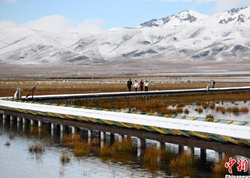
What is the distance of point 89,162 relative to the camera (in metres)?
18.9

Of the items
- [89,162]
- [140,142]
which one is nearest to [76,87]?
[140,142]

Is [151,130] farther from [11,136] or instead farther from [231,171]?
[11,136]

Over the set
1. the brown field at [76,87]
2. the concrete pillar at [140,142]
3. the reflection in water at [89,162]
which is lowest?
the reflection in water at [89,162]

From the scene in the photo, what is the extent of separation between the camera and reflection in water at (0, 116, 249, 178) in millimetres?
17312

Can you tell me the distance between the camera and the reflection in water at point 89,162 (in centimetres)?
1731

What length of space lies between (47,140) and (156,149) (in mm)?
6606

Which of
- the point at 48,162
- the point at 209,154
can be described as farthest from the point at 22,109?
the point at 209,154

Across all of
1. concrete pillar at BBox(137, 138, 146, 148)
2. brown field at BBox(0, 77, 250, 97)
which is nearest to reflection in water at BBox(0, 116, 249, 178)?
concrete pillar at BBox(137, 138, 146, 148)

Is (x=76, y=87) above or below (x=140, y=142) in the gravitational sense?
above

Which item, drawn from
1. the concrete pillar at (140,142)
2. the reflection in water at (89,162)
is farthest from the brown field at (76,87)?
the concrete pillar at (140,142)

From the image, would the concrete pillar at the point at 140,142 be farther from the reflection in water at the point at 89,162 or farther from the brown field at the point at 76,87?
the brown field at the point at 76,87

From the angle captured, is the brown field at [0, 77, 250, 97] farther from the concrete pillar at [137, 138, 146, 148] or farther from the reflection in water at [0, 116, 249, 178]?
the concrete pillar at [137, 138, 146, 148]

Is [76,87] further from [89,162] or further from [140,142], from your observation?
[89,162]

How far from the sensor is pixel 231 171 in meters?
16.0
